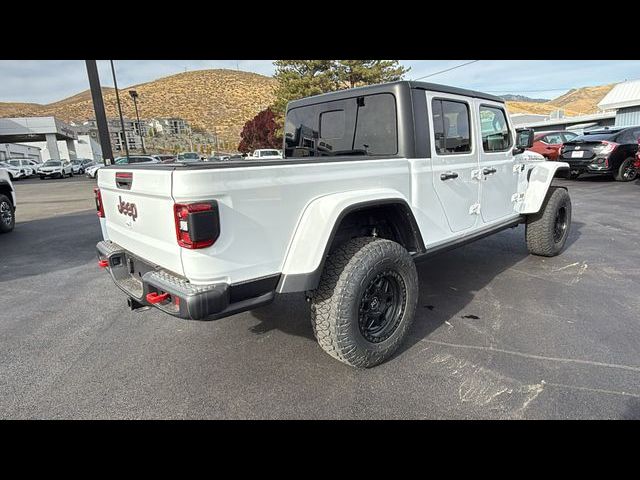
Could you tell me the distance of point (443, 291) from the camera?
4094mm

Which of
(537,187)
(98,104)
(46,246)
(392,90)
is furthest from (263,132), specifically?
(392,90)

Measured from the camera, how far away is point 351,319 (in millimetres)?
2494

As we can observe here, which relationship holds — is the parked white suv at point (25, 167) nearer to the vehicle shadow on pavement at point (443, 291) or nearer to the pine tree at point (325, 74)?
the pine tree at point (325, 74)

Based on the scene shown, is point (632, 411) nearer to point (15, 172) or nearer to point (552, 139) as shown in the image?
point (552, 139)

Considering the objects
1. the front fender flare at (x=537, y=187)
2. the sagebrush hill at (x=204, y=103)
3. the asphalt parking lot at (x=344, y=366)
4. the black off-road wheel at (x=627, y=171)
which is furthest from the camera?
the sagebrush hill at (x=204, y=103)

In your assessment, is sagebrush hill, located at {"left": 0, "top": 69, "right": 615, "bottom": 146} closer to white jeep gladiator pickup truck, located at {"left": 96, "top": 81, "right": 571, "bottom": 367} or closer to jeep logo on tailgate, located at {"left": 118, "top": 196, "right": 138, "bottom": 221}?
white jeep gladiator pickup truck, located at {"left": 96, "top": 81, "right": 571, "bottom": 367}

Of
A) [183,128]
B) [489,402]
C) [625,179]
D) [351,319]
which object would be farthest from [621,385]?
[183,128]

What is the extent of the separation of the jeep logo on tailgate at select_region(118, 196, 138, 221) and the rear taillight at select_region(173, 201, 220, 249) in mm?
701

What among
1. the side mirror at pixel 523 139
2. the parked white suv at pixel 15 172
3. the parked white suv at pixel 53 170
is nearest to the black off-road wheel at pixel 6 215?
the side mirror at pixel 523 139

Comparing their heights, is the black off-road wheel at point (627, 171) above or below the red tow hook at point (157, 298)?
below

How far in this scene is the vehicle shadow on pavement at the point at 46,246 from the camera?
563cm

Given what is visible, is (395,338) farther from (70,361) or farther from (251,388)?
(70,361)

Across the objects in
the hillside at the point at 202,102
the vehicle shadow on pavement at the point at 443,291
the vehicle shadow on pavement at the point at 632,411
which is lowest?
the vehicle shadow on pavement at the point at 632,411

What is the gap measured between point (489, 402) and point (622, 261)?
13.0 feet
